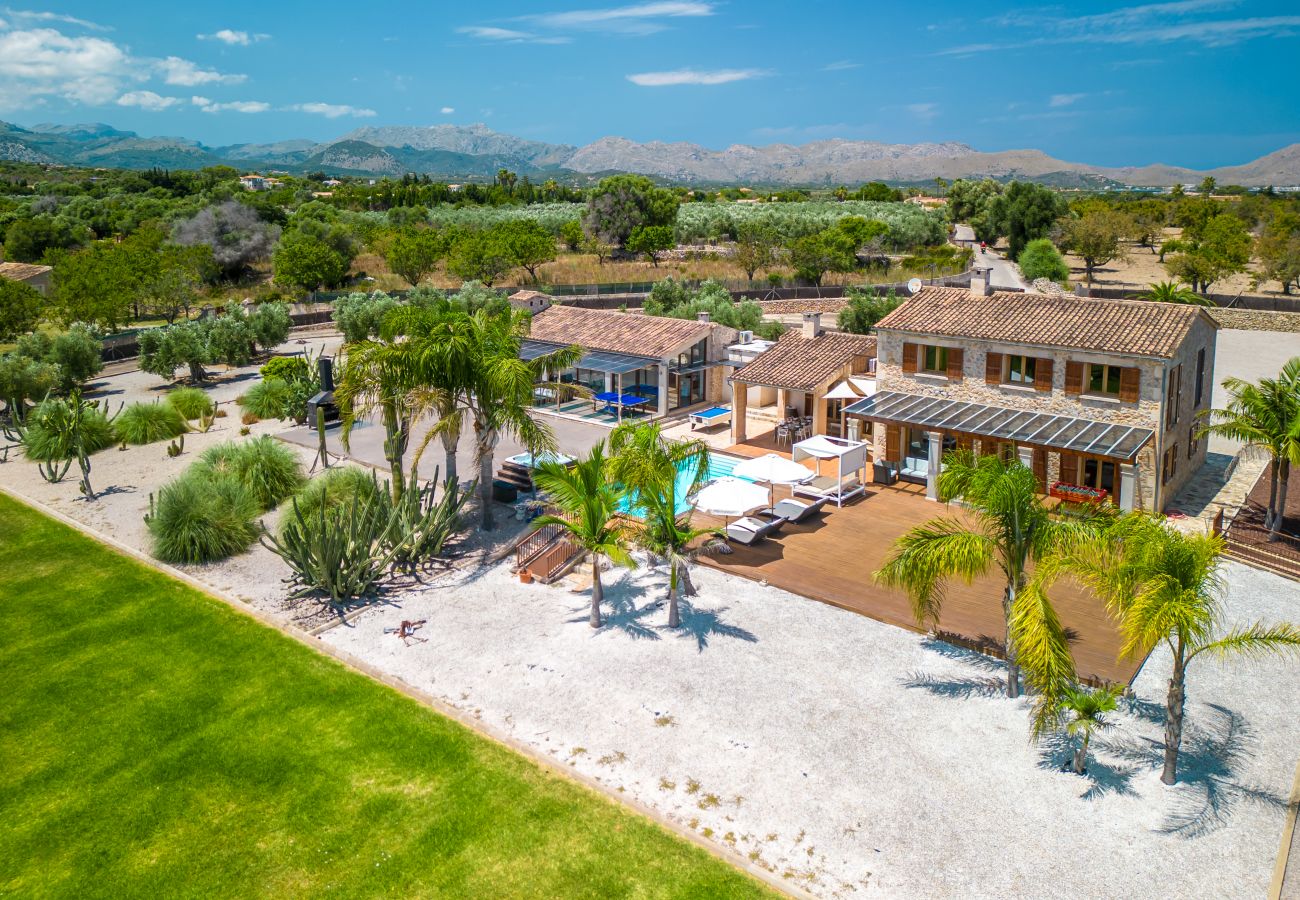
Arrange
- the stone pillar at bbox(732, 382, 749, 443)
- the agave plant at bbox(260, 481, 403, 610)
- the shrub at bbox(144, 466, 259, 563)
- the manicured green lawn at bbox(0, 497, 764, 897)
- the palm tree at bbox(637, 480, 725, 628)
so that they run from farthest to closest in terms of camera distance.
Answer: the stone pillar at bbox(732, 382, 749, 443) → the shrub at bbox(144, 466, 259, 563) → the agave plant at bbox(260, 481, 403, 610) → the palm tree at bbox(637, 480, 725, 628) → the manicured green lawn at bbox(0, 497, 764, 897)

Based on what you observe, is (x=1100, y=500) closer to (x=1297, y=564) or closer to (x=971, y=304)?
(x=1297, y=564)

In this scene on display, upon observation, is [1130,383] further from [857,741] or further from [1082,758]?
[857,741]

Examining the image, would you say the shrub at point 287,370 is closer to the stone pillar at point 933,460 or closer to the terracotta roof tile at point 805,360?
the terracotta roof tile at point 805,360

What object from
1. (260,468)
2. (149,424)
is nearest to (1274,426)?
(260,468)

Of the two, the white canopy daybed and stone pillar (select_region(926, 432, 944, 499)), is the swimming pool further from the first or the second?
stone pillar (select_region(926, 432, 944, 499))

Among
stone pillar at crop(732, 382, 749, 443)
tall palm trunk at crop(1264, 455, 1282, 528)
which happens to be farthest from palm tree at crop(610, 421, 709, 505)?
tall palm trunk at crop(1264, 455, 1282, 528)

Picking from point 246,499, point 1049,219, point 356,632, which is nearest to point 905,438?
point 356,632
